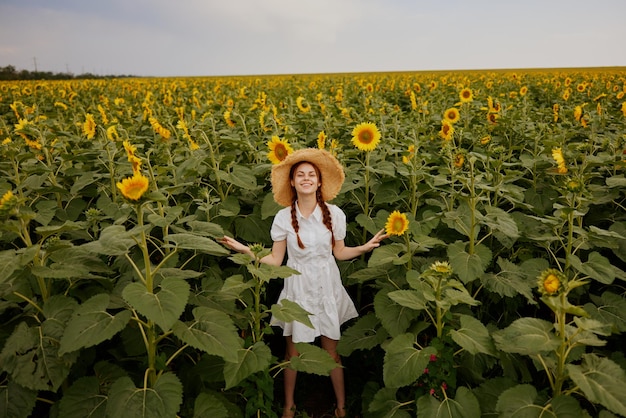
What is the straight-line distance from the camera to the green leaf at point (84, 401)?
85.7 inches

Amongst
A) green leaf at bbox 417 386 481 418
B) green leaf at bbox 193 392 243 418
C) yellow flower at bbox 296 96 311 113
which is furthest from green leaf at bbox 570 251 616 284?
yellow flower at bbox 296 96 311 113

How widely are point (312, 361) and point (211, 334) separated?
614 mm

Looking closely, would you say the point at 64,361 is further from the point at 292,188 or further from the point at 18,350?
the point at 292,188

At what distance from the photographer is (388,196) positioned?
3.73m

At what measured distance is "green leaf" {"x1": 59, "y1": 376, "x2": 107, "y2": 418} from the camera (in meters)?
2.18

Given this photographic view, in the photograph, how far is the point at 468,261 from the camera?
273cm

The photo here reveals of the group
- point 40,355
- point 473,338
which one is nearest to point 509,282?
point 473,338

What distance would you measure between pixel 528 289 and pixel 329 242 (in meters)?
1.28

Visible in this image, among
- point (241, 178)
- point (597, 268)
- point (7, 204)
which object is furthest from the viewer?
point (241, 178)

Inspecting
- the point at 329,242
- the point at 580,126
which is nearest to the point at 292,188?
the point at 329,242

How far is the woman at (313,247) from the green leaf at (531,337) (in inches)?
45.4

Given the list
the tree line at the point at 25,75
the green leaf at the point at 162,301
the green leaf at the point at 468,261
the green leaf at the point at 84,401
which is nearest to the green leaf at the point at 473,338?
the green leaf at the point at 468,261

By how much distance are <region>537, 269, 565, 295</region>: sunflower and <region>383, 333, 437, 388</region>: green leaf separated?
65 cm

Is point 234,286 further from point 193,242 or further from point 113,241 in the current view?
point 113,241
